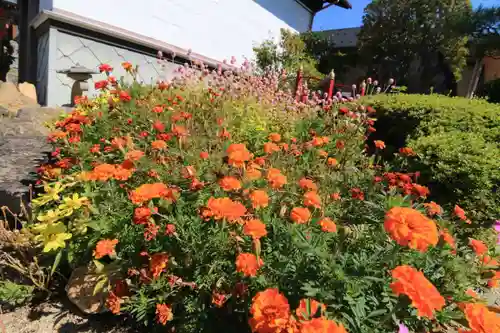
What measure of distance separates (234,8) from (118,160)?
27.8 ft

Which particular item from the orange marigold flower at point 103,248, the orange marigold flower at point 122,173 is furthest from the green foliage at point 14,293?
the orange marigold flower at point 122,173

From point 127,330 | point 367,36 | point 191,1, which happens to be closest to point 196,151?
point 127,330

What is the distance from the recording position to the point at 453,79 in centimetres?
1252

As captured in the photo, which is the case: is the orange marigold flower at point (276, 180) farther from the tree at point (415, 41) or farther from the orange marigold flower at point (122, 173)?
the tree at point (415, 41)

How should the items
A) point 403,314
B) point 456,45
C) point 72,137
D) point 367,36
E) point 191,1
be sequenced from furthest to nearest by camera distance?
point 367,36 < point 456,45 < point 191,1 < point 72,137 < point 403,314

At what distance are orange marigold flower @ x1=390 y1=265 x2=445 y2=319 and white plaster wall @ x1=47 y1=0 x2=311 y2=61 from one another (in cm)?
689

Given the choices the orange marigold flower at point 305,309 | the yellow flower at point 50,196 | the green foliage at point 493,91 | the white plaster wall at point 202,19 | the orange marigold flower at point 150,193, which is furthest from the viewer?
the green foliage at point 493,91

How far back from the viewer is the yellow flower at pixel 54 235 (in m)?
1.70

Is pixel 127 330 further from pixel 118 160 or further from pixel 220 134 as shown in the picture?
pixel 220 134

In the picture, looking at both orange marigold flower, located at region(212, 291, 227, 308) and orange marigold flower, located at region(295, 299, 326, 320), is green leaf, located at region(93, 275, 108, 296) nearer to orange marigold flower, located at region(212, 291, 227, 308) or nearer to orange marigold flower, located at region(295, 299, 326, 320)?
orange marigold flower, located at region(212, 291, 227, 308)

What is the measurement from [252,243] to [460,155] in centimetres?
222

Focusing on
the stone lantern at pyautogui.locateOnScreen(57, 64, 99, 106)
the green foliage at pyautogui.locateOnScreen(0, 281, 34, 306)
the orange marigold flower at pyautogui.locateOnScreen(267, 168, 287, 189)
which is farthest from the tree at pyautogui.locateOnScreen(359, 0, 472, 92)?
the green foliage at pyautogui.locateOnScreen(0, 281, 34, 306)

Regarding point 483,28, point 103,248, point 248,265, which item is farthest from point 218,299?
point 483,28

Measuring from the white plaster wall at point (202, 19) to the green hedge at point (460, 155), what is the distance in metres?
5.83
